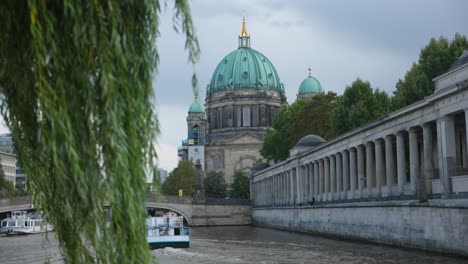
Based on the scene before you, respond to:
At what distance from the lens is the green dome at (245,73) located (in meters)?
166

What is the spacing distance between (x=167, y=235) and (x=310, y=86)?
104318mm

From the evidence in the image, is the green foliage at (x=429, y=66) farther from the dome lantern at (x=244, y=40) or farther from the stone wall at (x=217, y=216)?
the dome lantern at (x=244, y=40)

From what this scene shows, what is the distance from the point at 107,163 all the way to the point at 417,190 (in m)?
31.6

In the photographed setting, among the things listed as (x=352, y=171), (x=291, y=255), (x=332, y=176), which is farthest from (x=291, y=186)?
(x=291, y=255)

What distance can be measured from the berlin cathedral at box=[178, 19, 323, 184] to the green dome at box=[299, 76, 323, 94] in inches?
630

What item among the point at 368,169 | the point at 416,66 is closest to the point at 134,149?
the point at 368,169

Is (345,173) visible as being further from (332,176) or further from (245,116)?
(245,116)

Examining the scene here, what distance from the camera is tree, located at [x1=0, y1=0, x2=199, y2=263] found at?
7301mm

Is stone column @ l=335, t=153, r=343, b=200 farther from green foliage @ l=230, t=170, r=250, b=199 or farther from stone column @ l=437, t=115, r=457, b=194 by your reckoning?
green foliage @ l=230, t=170, r=250, b=199

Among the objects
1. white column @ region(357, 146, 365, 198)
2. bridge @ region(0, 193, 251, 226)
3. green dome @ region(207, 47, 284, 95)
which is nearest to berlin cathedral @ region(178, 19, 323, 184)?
green dome @ region(207, 47, 284, 95)

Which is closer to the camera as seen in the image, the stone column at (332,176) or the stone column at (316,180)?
the stone column at (332,176)

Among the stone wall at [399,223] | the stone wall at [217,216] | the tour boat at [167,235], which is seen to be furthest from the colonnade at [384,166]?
the stone wall at [217,216]

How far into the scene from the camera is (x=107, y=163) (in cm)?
754

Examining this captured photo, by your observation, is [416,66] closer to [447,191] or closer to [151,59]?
[447,191]
